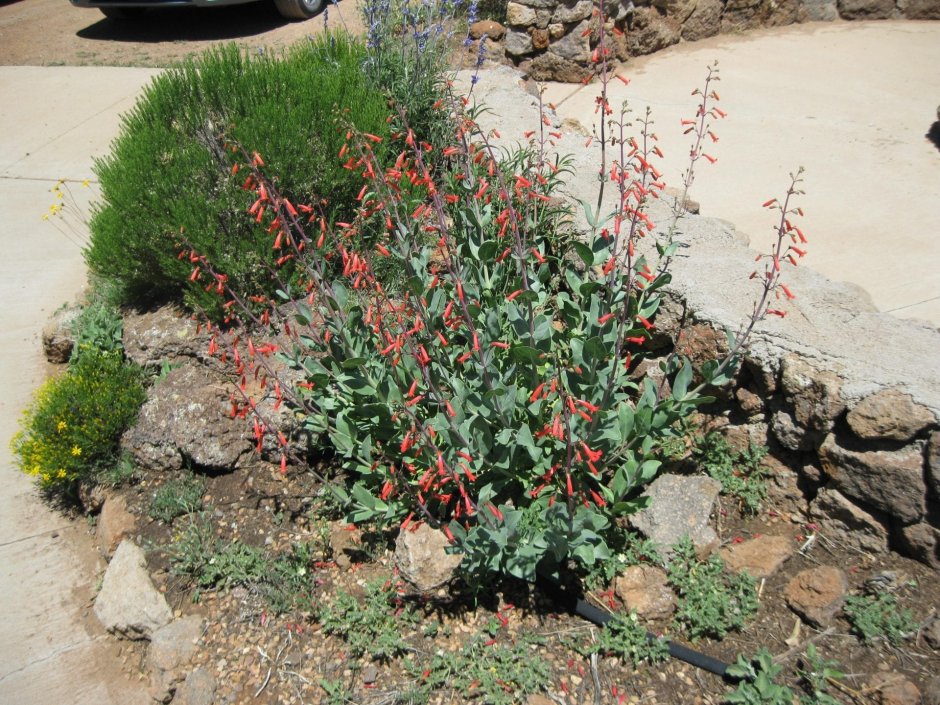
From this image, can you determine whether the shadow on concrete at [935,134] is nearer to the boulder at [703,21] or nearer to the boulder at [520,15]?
the boulder at [703,21]

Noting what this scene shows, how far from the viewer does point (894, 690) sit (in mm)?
2506

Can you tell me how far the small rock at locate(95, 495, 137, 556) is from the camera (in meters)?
3.56

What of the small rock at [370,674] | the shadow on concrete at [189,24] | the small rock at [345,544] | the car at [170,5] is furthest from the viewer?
the shadow on concrete at [189,24]

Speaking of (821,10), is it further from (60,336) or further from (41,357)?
(41,357)

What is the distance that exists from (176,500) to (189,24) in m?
9.04

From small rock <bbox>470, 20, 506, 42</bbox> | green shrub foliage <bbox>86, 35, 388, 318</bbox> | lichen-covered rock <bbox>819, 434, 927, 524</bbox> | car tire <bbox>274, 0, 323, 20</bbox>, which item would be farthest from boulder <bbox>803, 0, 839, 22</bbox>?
lichen-covered rock <bbox>819, 434, 927, 524</bbox>

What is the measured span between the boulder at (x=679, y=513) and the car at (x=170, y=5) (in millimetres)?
9056

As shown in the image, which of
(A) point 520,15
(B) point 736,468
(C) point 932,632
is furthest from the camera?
(A) point 520,15

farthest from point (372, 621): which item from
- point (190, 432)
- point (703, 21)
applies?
point (703, 21)

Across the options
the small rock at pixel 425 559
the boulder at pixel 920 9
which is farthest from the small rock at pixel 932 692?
the boulder at pixel 920 9

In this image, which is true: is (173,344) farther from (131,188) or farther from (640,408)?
(640,408)

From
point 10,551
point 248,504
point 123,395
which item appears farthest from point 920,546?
point 10,551

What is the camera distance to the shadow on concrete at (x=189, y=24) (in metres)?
10.2

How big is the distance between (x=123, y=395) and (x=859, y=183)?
4592 millimetres
